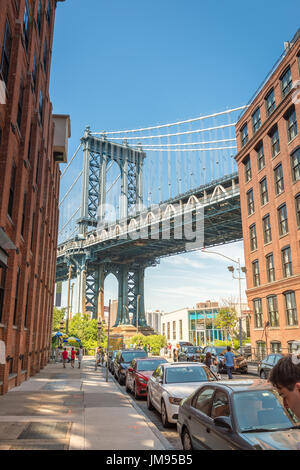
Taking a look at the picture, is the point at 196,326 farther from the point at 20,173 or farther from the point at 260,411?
the point at 260,411

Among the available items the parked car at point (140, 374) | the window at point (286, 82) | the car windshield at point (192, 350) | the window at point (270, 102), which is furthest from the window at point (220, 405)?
the window at point (270, 102)

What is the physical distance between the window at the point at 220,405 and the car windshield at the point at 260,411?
0.18 metres

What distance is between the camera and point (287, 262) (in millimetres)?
28234

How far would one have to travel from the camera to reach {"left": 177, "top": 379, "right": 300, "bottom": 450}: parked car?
4555 millimetres

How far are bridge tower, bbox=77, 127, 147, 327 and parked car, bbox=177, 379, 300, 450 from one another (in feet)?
233

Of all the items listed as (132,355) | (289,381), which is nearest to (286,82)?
(132,355)

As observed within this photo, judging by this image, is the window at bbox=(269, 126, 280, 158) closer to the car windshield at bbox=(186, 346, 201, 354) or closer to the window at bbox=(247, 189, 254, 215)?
the window at bbox=(247, 189, 254, 215)

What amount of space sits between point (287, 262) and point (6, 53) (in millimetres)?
22393

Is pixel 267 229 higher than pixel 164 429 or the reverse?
higher

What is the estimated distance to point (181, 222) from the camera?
5947 cm

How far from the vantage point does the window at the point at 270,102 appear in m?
31.6

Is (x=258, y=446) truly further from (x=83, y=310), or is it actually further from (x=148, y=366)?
(x=83, y=310)
